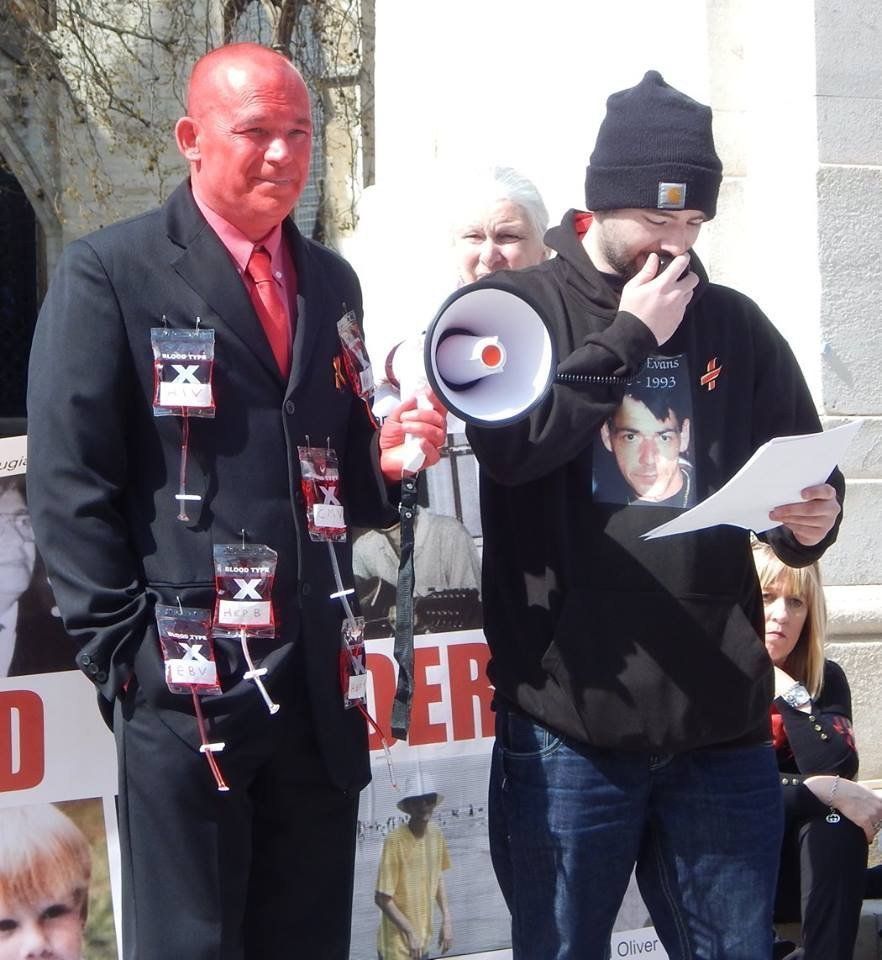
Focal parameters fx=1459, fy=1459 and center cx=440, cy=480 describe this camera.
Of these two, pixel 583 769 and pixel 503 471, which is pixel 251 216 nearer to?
pixel 503 471

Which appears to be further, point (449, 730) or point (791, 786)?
point (791, 786)

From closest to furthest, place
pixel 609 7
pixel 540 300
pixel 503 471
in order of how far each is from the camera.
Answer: pixel 503 471
pixel 540 300
pixel 609 7

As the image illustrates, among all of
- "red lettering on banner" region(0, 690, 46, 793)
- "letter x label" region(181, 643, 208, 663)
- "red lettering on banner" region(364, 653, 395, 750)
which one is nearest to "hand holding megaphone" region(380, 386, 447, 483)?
"letter x label" region(181, 643, 208, 663)

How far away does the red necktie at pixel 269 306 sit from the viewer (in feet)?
8.30

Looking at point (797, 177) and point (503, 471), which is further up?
point (797, 177)

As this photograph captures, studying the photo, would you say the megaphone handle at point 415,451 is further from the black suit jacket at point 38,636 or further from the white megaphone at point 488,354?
the black suit jacket at point 38,636

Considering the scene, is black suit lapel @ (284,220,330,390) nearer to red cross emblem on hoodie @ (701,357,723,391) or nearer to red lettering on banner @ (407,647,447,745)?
red cross emblem on hoodie @ (701,357,723,391)

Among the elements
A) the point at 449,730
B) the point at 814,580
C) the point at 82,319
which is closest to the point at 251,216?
the point at 82,319

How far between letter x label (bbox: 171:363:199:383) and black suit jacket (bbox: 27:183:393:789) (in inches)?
2.2

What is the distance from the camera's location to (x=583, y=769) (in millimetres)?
2412

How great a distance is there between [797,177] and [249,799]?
10.2ft

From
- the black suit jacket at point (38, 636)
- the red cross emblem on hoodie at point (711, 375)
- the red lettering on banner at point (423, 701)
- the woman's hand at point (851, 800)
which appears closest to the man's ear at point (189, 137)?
the red cross emblem on hoodie at point (711, 375)

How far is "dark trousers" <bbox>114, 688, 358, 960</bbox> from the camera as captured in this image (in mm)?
2373

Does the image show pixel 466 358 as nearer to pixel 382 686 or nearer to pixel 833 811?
pixel 382 686
